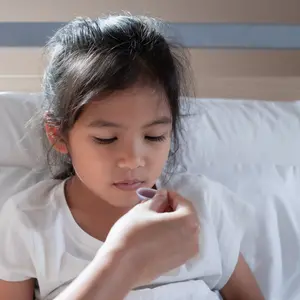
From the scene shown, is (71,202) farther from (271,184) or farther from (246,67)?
(246,67)

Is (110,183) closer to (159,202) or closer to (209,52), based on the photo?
(159,202)

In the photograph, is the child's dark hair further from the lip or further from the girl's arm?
the girl's arm

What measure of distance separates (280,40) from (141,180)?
2.02ft

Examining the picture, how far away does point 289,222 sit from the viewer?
1.23m

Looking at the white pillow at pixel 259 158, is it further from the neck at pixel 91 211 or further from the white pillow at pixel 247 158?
the neck at pixel 91 211

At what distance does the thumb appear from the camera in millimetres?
827

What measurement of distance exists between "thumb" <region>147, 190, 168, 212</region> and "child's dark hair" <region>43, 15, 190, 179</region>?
7.4 inches

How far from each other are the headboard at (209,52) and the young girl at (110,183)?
0.46m

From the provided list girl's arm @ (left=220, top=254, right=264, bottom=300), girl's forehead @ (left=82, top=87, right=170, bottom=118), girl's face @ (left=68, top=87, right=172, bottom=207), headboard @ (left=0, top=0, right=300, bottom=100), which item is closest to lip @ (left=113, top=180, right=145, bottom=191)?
girl's face @ (left=68, top=87, right=172, bottom=207)

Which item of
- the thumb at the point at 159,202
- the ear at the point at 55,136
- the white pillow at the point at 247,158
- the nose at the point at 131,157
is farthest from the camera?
the white pillow at the point at 247,158

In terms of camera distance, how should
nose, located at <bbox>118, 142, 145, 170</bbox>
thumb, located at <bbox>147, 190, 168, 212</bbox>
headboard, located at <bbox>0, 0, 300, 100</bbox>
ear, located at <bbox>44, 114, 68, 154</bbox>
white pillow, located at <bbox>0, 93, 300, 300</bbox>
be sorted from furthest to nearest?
1. headboard, located at <bbox>0, 0, 300, 100</bbox>
2. white pillow, located at <bbox>0, 93, 300, 300</bbox>
3. ear, located at <bbox>44, 114, 68, 154</bbox>
4. nose, located at <bbox>118, 142, 145, 170</bbox>
5. thumb, located at <bbox>147, 190, 168, 212</bbox>

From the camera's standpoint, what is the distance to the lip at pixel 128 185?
958mm

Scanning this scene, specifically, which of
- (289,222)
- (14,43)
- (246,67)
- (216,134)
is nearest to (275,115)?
(216,134)

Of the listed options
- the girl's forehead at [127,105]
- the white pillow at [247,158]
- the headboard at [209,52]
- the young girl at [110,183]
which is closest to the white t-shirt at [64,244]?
the young girl at [110,183]
